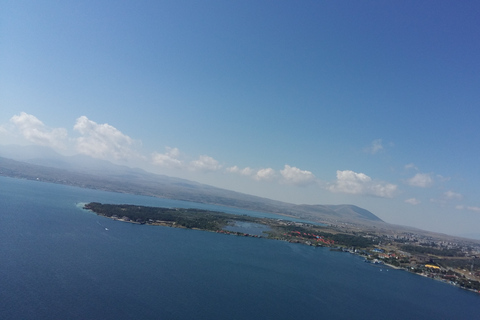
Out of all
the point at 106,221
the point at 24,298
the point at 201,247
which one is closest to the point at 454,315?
the point at 201,247

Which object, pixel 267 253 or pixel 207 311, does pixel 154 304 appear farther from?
pixel 267 253

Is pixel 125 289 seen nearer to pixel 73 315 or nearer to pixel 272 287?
pixel 73 315

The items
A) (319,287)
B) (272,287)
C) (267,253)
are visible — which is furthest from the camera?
(267,253)

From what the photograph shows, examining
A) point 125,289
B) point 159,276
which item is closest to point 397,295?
point 159,276

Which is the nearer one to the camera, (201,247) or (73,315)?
(73,315)

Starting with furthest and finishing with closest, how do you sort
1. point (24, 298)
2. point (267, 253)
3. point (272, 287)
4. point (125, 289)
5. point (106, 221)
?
point (106, 221) → point (267, 253) → point (272, 287) → point (125, 289) → point (24, 298)

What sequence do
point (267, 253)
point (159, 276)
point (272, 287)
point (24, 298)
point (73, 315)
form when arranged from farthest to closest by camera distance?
point (267, 253), point (272, 287), point (159, 276), point (24, 298), point (73, 315)
